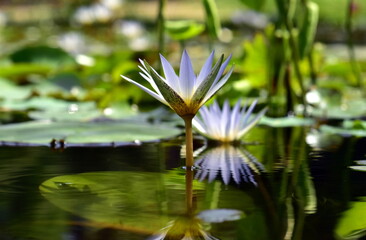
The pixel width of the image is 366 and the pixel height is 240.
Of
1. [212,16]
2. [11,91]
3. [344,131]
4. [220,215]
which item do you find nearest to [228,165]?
[220,215]

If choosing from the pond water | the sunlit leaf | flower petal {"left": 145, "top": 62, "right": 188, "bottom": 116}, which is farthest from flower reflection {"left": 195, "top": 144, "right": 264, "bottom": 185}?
the sunlit leaf

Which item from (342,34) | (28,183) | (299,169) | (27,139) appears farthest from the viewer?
(342,34)

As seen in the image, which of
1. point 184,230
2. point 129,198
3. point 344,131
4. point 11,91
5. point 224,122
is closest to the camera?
point 184,230

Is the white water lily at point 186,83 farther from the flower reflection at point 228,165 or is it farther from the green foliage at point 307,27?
the green foliage at point 307,27

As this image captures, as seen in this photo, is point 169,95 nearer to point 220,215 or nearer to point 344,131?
point 220,215

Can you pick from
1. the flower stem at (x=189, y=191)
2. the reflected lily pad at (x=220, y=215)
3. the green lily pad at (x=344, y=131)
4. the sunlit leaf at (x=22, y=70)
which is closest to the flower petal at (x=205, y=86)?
the flower stem at (x=189, y=191)

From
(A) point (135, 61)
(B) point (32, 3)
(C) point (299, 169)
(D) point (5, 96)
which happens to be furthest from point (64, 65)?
(B) point (32, 3)

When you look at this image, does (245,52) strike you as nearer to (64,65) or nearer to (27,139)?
(64,65)
